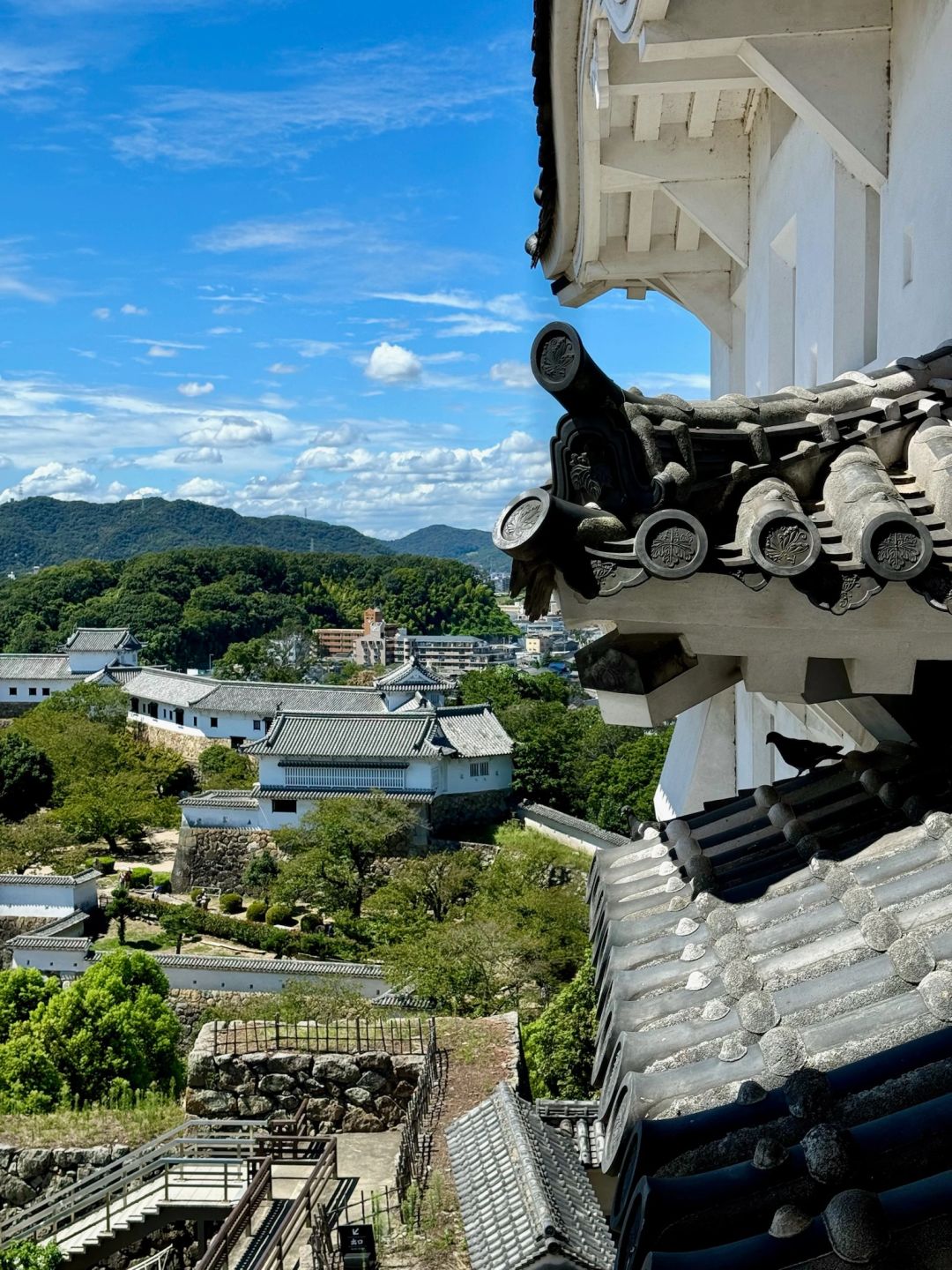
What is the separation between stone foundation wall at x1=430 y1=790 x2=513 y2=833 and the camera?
36.4 meters

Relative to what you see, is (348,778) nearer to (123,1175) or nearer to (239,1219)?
(123,1175)

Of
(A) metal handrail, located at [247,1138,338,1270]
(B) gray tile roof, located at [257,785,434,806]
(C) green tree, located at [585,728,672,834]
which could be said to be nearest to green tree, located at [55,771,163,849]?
(B) gray tile roof, located at [257,785,434,806]

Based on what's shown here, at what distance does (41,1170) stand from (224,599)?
66848 mm

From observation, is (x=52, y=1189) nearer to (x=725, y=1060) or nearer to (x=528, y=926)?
(x=725, y=1060)

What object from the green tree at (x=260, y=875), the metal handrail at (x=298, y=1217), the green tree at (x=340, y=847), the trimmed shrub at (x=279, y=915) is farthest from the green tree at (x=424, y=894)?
the metal handrail at (x=298, y=1217)

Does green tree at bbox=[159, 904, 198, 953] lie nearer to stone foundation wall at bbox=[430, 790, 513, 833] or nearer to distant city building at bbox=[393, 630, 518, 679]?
stone foundation wall at bbox=[430, 790, 513, 833]

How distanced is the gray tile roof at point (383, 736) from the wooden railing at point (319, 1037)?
23.1 metres

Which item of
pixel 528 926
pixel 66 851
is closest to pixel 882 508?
pixel 528 926

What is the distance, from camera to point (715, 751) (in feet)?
19.7

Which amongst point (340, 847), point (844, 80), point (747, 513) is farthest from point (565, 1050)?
point (340, 847)

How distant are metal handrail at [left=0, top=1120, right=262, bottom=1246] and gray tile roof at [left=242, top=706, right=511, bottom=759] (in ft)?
83.5

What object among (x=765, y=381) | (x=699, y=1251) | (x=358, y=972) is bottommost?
(x=358, y=972)

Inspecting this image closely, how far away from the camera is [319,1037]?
12586 millimetres

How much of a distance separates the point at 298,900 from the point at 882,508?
30.0 meters
